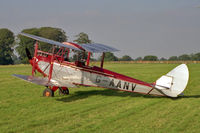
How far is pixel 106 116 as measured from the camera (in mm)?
7016

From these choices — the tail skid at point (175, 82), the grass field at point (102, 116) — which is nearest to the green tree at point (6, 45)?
the grass field at point (102, 116)

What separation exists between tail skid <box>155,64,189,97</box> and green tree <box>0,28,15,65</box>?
82.9 m

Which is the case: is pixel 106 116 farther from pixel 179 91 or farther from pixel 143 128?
pixel 179 91

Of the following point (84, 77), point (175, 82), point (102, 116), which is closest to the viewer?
point (102, 116)

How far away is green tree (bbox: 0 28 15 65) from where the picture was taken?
278 ft

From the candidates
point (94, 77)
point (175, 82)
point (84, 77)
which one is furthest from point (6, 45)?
point (175, 82)


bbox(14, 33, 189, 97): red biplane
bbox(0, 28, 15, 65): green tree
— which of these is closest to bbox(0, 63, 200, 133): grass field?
bbox(14, 33, 189, 97): red biplane

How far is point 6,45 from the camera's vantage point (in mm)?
88625

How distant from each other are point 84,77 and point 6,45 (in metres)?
86.5

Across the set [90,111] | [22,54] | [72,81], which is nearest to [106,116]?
[90,111]

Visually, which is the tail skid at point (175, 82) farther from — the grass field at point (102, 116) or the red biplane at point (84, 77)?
the grass field at point (102, 116)

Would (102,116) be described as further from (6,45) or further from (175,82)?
(6,45)

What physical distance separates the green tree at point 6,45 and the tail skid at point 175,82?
82.9 metres

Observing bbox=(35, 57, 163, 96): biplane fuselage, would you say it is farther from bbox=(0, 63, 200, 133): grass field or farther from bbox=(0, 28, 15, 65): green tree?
bbox=(0, 28, 15, 65): green tree
